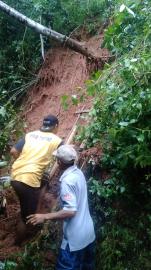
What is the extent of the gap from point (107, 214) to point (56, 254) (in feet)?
2.79

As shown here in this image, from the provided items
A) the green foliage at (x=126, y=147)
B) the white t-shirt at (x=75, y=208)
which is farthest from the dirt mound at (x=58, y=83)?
the white t-shirt at (x=75, y=208)

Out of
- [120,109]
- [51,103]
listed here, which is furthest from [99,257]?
[51,103]

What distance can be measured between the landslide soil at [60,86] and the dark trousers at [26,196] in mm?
A: 1827

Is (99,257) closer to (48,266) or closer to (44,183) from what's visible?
(48,266)

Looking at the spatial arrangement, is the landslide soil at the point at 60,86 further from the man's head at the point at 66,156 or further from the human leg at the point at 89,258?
the human leg at the point at 89,258

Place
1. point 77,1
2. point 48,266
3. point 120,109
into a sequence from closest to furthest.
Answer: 1. point 120,109
2. point 48,266
3. point 77,1

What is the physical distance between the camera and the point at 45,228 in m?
5.71

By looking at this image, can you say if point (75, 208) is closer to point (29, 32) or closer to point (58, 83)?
point (58, 83)

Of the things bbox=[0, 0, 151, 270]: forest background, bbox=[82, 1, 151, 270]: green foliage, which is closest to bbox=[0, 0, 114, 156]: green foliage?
bbox=[0, 0, 151, 270]: forest background

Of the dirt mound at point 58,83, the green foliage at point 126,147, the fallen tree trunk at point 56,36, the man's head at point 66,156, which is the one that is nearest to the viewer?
the man's head at point 66,156

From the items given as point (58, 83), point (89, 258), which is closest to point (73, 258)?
point (89, 258)

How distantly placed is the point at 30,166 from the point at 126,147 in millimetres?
1289

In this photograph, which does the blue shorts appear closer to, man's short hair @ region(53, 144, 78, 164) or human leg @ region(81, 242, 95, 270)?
human leg @ region(81, 242, 95, 270)

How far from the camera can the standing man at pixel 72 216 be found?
475 cm
